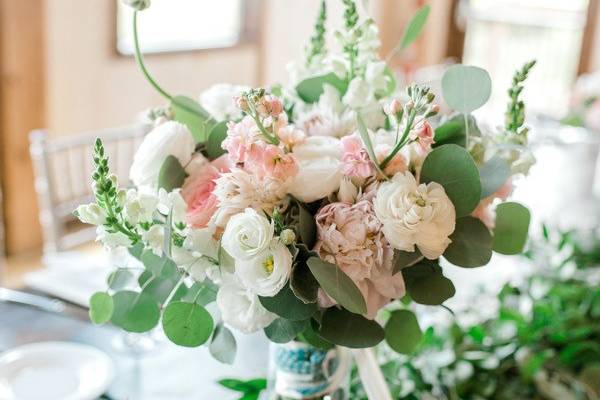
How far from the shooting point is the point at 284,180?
77 cm

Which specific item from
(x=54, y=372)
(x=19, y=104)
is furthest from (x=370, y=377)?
(x=19, y=104)

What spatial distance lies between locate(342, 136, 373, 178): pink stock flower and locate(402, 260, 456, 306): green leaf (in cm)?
12

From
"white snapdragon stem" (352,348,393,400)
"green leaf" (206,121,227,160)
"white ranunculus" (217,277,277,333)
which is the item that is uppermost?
"green leaf" (206,121,227,160)

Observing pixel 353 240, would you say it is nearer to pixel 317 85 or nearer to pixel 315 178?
pixel 315 178

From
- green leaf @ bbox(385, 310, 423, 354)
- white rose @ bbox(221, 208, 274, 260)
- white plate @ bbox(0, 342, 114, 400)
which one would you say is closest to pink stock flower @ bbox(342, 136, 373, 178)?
white rose @ bbox(221, 208, 274, 260)

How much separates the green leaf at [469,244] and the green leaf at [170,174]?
0.28 m

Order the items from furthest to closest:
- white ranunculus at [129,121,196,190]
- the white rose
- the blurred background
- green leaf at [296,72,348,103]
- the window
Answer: the window
the blurred background
green leaf at [296,72,348,103]
white ranunculus at [129,121,196,190]
the white rose

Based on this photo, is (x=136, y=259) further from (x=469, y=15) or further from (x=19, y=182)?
(x=469, y=15)

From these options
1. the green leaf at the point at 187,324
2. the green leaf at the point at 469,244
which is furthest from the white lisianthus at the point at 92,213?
the green leaf at the point at 469,244

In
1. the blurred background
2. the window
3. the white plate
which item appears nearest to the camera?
the white plate

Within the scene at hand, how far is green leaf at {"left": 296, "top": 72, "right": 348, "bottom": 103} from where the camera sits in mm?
939

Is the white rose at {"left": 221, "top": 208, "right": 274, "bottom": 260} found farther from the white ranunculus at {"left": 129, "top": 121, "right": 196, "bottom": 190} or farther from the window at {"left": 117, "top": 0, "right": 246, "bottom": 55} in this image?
the window at {"left": 117, "top": 0, "right": 246, "bottom": 55}

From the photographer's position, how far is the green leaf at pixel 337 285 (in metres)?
0.73

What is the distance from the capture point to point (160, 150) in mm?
817
